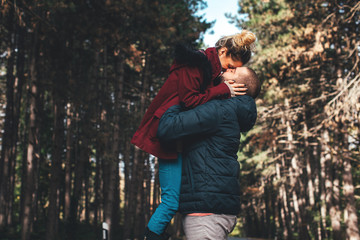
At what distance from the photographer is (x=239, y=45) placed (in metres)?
2.44

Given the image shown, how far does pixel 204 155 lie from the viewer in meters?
2.17

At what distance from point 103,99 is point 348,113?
11.4 m

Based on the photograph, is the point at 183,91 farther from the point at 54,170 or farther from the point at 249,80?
the point at 54,170

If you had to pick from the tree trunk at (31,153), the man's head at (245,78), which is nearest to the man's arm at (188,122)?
the man's head at (245,78)

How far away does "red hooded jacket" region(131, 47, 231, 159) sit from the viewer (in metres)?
2.21

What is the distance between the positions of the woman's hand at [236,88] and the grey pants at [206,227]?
79 centimetres

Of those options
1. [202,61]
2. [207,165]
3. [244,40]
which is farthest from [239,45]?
[207,165]

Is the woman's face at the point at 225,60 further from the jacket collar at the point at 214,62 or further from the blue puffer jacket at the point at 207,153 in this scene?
the blue puffer jacket at the point at 207,153

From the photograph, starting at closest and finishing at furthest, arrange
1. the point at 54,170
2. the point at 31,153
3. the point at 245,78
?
the point at 245,78 < the point at 31,153 < the point at 54,170

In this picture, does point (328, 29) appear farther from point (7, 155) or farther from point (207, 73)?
point (7, 155)

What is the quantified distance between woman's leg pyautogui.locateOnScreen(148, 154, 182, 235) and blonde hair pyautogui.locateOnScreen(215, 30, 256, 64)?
2.78 ft

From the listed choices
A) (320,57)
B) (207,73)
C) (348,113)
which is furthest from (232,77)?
(320,57)

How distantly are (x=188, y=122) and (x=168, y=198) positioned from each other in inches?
18.6

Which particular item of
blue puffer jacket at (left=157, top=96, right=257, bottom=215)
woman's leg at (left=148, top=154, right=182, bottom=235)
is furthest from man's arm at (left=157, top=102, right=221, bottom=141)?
woman's leg at (left=148, top=154, right=182, bottom=235)
